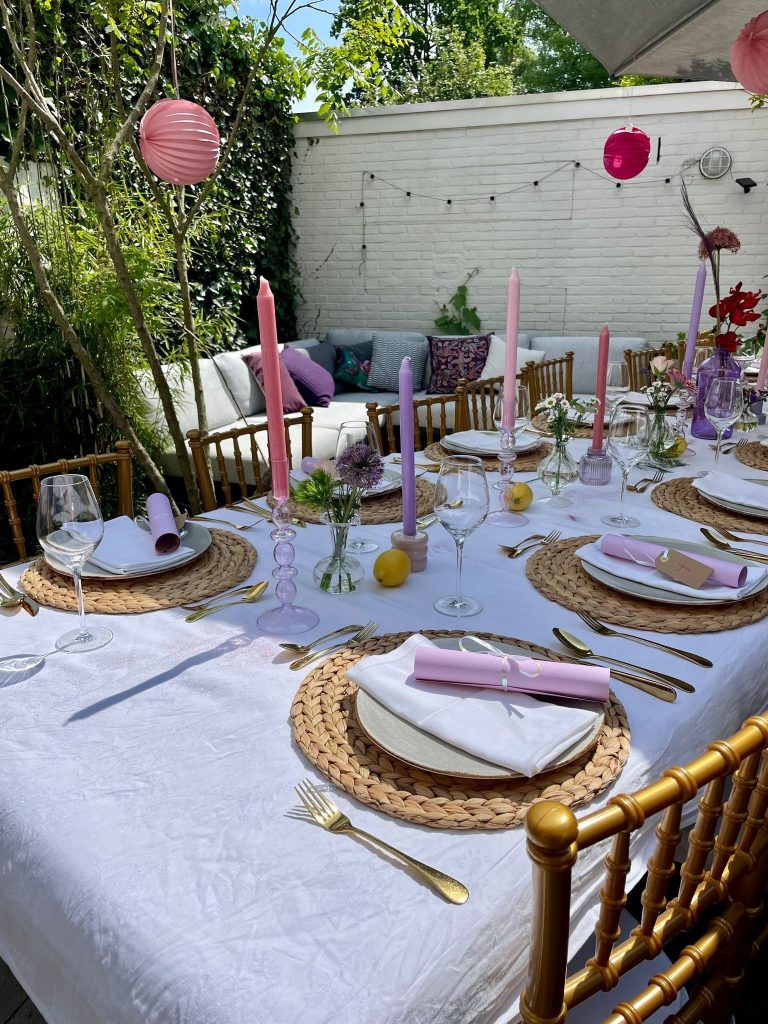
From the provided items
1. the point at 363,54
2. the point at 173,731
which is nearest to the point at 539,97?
the point at 363,54

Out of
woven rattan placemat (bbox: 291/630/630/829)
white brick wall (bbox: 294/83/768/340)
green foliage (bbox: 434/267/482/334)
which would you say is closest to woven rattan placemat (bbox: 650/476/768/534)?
woven rattan placemat (bbox: 291/630/630/829)

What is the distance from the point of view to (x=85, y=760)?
764mm

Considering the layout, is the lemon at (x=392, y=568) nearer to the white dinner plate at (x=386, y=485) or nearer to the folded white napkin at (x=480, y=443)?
the white dinner plate at (x=386, y=485)

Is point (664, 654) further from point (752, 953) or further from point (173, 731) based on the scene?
point (173, 731)

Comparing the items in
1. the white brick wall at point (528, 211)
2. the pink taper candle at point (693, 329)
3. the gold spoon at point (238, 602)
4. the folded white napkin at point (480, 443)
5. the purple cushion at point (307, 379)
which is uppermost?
the white brick wall at point (528, 211)

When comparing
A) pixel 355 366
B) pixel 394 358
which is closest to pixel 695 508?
pixel 394 358

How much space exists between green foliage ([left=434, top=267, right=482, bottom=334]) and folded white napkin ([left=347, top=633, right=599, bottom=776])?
16.4 ft

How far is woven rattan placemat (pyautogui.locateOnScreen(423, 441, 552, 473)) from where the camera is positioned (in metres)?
1.80

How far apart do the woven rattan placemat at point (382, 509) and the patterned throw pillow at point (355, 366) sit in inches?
147

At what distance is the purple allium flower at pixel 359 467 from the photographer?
1.09m

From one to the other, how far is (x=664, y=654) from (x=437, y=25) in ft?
48.0

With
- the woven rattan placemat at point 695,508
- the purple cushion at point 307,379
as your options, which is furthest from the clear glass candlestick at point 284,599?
the purple cushion at point 307,379

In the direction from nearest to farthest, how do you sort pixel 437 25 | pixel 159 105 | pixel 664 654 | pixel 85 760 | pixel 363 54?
1. pixel 85 760
2. pixel 664 654
3. pixel 159 105
4. pixel 363 54
5. pixel 437 25

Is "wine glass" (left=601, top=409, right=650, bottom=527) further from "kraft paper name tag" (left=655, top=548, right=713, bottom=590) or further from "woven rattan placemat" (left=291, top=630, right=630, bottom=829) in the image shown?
"woven rattan placemat" (left=291, top=630, right=630, bottom=829)
